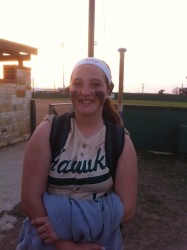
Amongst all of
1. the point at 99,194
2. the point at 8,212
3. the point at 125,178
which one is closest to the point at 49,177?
the point at 99,194

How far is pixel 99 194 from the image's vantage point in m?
1.72

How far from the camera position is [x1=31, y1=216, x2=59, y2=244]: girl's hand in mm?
1614

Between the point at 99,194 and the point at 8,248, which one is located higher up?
the point at 99,194

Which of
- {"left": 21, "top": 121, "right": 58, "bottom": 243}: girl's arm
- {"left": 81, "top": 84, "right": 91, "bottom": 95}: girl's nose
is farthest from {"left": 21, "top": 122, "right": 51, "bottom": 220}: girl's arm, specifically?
{"left": 81, "top": 84, "right": 91, "bottom": 95}: girl's nose

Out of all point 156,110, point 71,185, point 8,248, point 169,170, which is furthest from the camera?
point 156,110

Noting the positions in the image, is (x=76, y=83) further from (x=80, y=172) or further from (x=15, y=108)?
(x=15, y=108)

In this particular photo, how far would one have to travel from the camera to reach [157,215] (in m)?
5.15

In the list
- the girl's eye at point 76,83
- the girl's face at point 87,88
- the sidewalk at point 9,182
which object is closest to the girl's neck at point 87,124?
the girl's face at point 87,88

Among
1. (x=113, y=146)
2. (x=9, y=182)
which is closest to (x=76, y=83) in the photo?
(x=113, y=146)

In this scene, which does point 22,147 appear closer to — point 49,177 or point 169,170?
point 169,170

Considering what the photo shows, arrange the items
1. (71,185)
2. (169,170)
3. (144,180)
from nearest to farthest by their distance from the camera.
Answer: (71,185), (144,180), (169,170)

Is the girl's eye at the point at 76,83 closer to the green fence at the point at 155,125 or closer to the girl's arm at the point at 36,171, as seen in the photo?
the girl's arm at the point at 36,171

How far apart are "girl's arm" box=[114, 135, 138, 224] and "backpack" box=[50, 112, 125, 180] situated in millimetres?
29

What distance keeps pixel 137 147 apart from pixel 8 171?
4755 millimetres
